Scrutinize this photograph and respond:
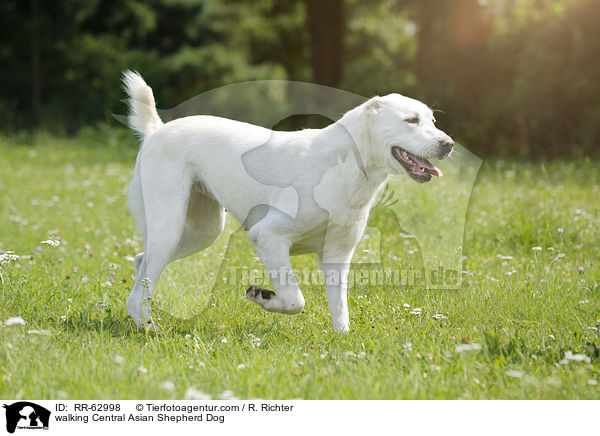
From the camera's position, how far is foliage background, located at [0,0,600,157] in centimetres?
1211

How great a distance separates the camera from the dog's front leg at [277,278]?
4.11m

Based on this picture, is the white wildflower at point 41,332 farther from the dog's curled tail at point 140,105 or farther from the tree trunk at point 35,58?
the tree trunk at point 35,58

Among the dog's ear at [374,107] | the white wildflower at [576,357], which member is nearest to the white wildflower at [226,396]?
the white wildflower at [576,357]

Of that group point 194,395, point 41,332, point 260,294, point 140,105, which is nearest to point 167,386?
point 194,395

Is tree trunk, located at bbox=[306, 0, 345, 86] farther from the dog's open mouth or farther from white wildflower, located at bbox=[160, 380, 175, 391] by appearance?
white wildflower, located at bbox=[160, 380, 175, 391]

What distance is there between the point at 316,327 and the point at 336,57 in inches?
538

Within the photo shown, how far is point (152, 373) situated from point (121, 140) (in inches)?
501

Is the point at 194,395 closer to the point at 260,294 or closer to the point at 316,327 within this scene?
the point at 260,294

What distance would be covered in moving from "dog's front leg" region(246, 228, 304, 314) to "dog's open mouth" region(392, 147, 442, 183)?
2.86ft

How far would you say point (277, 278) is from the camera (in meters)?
4.18

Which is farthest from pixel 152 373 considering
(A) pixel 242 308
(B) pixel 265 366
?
(A) pixel 242 308

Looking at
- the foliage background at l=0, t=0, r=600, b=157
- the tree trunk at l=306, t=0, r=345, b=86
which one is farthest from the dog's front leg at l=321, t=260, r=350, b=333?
the tree trunk at l=306, t=0, r=345, b=86

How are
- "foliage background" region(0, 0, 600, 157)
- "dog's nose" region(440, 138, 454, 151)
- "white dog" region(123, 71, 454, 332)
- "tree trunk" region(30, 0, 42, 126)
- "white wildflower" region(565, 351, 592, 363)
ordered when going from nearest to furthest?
"white wildflower" region(565, 351, 592, 363), "dog's nose" region(440, 138, 454, 151), "white dog" region(123, 71, 454, 332), "foliage background" region(0, 0, 600, 157), "tree trunk" region(30, 0, 42, 126)
